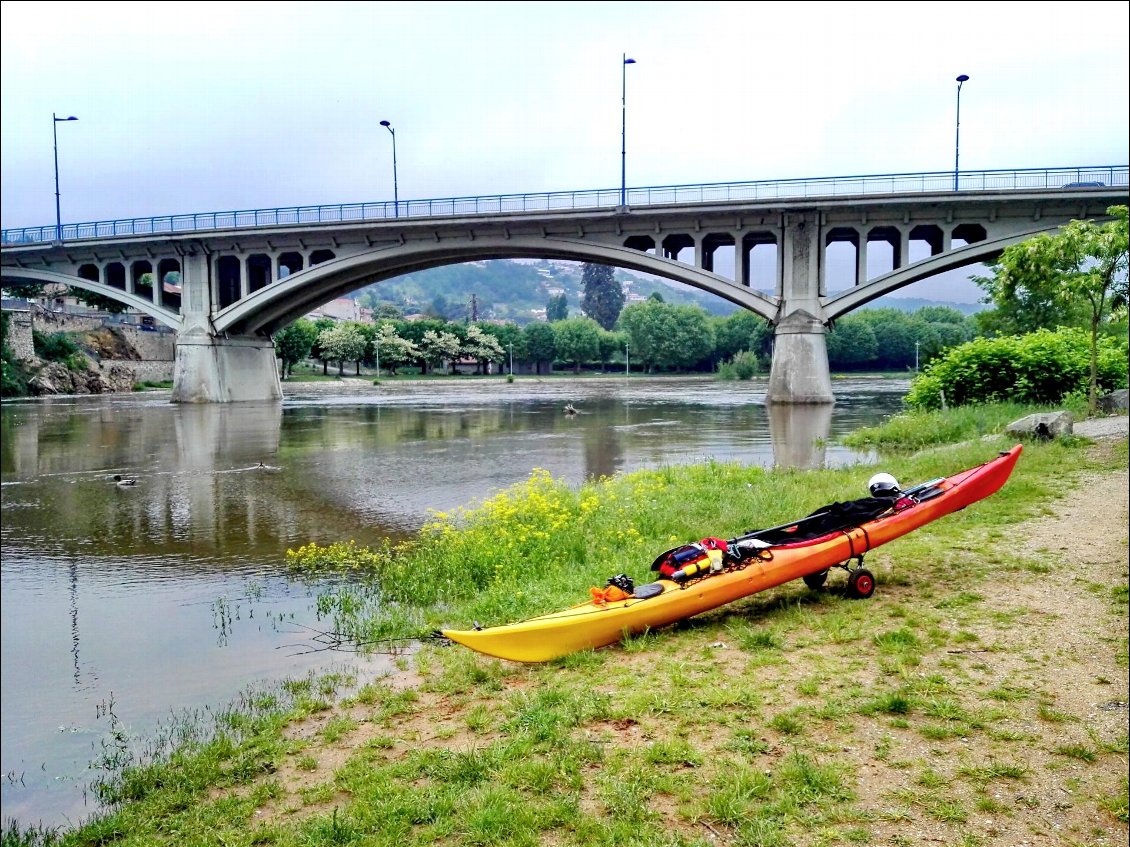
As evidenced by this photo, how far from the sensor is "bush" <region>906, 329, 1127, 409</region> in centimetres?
1984

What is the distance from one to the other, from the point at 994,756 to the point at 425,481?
44.6 feet

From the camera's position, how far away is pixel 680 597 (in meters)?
6.34

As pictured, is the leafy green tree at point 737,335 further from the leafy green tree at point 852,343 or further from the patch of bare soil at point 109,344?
the patch of bare soil at point 109,344

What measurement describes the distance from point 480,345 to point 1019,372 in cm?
8081

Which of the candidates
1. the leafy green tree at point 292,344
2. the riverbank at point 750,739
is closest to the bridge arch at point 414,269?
the leafy green tree at point 292,344

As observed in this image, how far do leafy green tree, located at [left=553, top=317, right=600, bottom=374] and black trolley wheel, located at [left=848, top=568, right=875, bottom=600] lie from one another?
10126cm

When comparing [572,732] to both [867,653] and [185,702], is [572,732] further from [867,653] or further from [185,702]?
[185,702]

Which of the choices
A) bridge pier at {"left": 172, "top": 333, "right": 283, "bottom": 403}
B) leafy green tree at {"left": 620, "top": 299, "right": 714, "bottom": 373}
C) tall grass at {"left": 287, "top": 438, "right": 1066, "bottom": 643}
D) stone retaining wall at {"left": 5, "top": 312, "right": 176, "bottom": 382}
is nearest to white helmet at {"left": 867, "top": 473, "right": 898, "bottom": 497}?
tall grass at {"left": 287, "top": 438, "right": 1066, "bottom": 643}

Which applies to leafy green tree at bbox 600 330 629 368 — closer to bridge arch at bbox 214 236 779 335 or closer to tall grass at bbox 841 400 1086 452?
bridge arch at bbox 214 236 779 335

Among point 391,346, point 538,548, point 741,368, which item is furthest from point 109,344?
point 538,548

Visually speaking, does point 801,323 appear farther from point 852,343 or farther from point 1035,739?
point 852,343

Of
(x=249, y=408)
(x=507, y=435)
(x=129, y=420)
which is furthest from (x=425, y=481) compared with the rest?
(x=249, y=408)

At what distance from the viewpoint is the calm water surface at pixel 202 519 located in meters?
6.22

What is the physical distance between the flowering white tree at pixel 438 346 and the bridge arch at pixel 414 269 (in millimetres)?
40704
